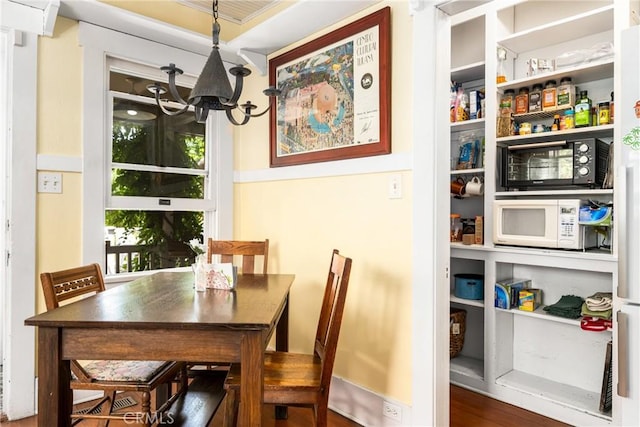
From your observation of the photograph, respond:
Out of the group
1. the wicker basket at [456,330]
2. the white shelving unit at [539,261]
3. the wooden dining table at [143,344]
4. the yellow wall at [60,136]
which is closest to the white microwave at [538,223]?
the white shelving unit at [539,261]

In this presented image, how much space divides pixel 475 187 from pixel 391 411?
1.66 m

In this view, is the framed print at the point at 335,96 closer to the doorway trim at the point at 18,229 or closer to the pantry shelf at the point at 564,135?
the pantry shelf at the point at 564,135

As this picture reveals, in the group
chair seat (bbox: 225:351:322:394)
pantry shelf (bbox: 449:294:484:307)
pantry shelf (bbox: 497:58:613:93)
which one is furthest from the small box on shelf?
chair seat (bbox: 225:351:322:394)

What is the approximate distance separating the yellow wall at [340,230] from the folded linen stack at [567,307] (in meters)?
1.13

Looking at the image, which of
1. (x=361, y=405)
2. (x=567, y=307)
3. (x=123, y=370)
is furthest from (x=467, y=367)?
(x=123, y=370)

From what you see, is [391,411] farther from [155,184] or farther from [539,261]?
[155,184]

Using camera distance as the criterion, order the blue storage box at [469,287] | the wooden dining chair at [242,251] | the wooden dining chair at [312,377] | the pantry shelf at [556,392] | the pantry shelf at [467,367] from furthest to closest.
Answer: the blue storage box at [469,287] < the pantry shelf at [467,367] < the wooden dining chair at [242,251] < the pantry shelf at [556,392] < the wooden dining chair at [312,377]

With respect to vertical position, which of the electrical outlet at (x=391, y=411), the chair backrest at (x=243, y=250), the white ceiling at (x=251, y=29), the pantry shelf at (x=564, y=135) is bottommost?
the electrical outlet at (x=391, y=411)

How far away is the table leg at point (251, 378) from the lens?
4.48 ft

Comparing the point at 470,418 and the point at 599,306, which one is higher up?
the point at 599,306

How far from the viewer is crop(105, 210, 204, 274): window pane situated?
8.77ft

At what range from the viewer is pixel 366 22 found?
2232mm

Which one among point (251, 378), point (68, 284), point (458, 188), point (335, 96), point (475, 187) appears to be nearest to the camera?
point (251, 378)

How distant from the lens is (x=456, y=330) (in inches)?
118
